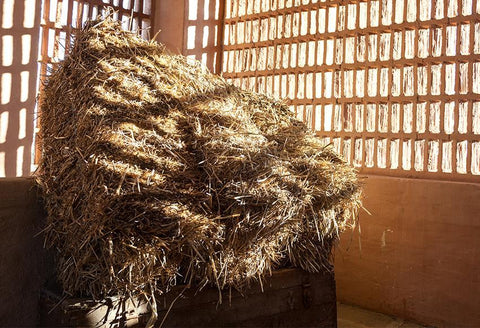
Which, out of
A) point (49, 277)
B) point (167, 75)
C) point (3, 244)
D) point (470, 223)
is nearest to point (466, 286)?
point (470, 223)

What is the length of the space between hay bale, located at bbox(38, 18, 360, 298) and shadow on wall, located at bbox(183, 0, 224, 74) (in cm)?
208

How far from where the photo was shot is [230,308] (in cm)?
255

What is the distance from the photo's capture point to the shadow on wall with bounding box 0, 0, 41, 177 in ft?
12.3

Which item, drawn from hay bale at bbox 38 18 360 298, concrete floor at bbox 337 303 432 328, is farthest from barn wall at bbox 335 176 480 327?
hay bale at bbox 38 18 360 298

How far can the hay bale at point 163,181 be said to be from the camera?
2143 millimetres

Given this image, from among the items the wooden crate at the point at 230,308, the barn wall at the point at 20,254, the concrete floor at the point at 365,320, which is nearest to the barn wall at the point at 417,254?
the concrete floor at the point at 365,320

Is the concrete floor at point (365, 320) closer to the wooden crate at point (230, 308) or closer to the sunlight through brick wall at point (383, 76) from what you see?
the wooden crate at point (230, 308)

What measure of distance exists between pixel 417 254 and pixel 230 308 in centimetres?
176

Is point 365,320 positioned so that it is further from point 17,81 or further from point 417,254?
point 17,81

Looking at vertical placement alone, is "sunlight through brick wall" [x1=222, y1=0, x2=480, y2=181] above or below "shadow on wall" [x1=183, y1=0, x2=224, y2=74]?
below

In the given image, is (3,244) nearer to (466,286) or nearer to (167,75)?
(167,75)

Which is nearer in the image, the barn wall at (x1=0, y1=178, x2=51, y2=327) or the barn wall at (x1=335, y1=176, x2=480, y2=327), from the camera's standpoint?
the barn wall at (x1=0, y1=178, x2=51, y2=327)

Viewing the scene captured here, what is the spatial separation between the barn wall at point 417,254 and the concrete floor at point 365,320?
2.8 inches

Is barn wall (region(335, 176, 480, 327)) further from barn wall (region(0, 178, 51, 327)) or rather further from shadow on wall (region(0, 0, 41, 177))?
shadow on wall (region(0, 0, 41, 177))
